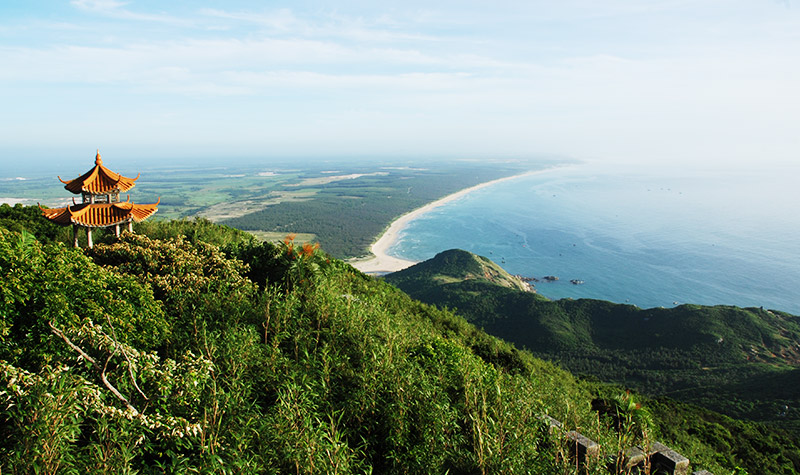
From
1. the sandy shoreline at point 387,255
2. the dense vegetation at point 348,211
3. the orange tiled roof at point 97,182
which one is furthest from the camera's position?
the dense vegetation at point 348,211

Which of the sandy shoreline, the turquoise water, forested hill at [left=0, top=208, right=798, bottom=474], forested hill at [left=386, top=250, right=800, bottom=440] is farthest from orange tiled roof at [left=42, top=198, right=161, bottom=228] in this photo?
the turquoise water

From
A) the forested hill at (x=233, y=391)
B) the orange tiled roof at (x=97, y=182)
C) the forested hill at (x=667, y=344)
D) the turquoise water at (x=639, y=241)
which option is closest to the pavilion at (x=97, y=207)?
the orange tiled roof at (x=97, y=182)

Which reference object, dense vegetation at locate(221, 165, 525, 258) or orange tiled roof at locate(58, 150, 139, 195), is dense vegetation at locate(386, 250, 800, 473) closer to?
orange tiled roof at locate(58, 150, 139, 195)

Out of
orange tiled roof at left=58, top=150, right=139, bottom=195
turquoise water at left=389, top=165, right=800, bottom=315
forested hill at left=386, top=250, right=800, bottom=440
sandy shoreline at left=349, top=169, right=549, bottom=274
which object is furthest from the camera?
sandy shoreline at left=349, top=169, right=549, bottom=274

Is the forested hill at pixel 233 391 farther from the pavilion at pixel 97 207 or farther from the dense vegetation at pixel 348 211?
the dense vegetation at pixel 348 211

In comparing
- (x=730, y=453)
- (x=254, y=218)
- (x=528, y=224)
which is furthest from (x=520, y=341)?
(x=254, y=218)

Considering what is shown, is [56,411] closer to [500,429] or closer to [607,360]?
[500,429]
